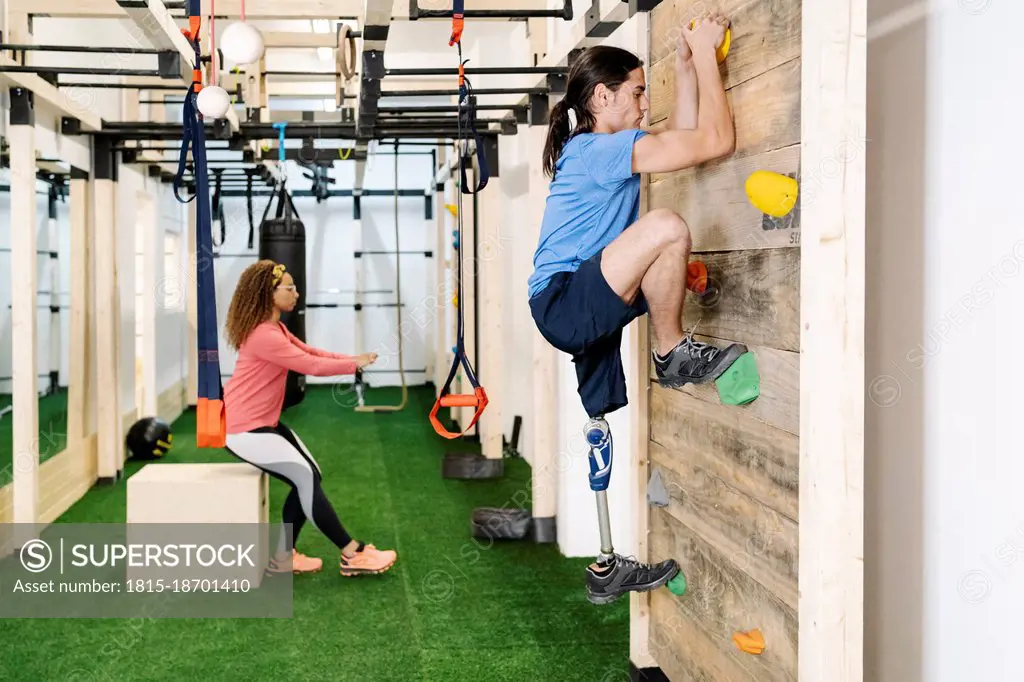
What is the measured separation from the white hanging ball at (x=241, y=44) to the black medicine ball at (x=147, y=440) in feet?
15.1

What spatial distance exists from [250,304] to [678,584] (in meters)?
2.37

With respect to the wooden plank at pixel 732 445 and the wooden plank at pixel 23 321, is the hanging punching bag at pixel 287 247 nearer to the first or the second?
the wooden plank at pixel 23 321

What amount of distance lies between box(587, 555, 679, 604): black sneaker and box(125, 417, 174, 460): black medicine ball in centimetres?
526

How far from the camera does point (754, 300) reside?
7.29ft

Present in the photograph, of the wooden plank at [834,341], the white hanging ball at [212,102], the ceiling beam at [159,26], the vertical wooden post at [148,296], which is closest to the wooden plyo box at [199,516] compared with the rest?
the ceiling beam at [159,26]

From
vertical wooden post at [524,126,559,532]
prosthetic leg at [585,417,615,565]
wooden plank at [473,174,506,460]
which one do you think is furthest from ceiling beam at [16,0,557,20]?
prosthetic leg at [585,417,615,565]

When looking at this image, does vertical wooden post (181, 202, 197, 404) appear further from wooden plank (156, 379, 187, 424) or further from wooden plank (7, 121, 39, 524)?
wooden plank (7, 121, 39, 524)

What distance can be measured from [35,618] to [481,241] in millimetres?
3746

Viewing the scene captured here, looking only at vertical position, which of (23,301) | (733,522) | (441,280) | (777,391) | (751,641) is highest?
(441,280)

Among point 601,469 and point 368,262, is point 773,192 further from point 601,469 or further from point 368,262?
point 368,262

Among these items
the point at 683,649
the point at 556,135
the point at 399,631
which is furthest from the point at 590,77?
the point at 399,631

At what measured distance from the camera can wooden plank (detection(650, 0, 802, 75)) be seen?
2.01m

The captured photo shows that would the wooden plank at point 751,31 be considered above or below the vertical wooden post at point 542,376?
above

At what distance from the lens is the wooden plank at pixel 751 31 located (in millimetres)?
2010
